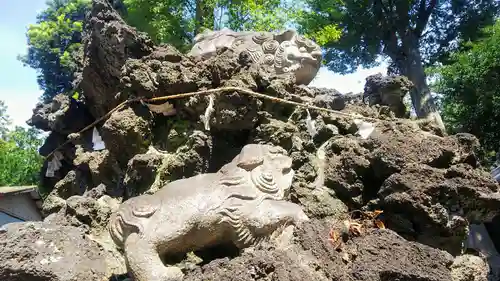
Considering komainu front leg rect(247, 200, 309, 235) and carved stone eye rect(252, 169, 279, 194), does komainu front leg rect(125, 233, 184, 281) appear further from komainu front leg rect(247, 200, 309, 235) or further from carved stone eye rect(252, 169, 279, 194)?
carved stone eye rect(252, 169, 279, 194)

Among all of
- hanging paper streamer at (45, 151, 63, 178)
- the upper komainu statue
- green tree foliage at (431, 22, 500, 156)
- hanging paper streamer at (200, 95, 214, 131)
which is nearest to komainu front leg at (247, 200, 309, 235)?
hanging paper streamer at (200, 95, 214, 131)

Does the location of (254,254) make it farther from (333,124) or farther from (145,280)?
(333,124)

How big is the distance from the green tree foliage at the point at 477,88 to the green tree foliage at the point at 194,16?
471 centimetres

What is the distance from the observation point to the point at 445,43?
556 inches

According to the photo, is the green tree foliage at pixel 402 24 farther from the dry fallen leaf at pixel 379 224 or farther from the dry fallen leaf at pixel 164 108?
the dry fallen leaf at pixel 379 224

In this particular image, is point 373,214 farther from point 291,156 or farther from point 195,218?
point 195,218

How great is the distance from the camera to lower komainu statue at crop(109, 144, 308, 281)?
8.22ft

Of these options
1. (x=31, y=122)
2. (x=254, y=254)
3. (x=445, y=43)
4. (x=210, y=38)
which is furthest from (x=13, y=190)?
(x=445, y=43)

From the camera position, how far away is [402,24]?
13195 mm

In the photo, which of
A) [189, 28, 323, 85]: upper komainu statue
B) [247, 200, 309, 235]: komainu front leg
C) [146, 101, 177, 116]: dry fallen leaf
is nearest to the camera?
[247, 200, 309, 235]: komainu front leg

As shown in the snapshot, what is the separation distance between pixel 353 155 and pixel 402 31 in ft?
35.8

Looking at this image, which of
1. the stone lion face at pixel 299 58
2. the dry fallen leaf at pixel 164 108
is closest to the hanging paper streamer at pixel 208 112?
the dry fallen leaf at pixel 164 108

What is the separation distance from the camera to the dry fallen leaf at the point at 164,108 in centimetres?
372

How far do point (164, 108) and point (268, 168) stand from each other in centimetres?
126
